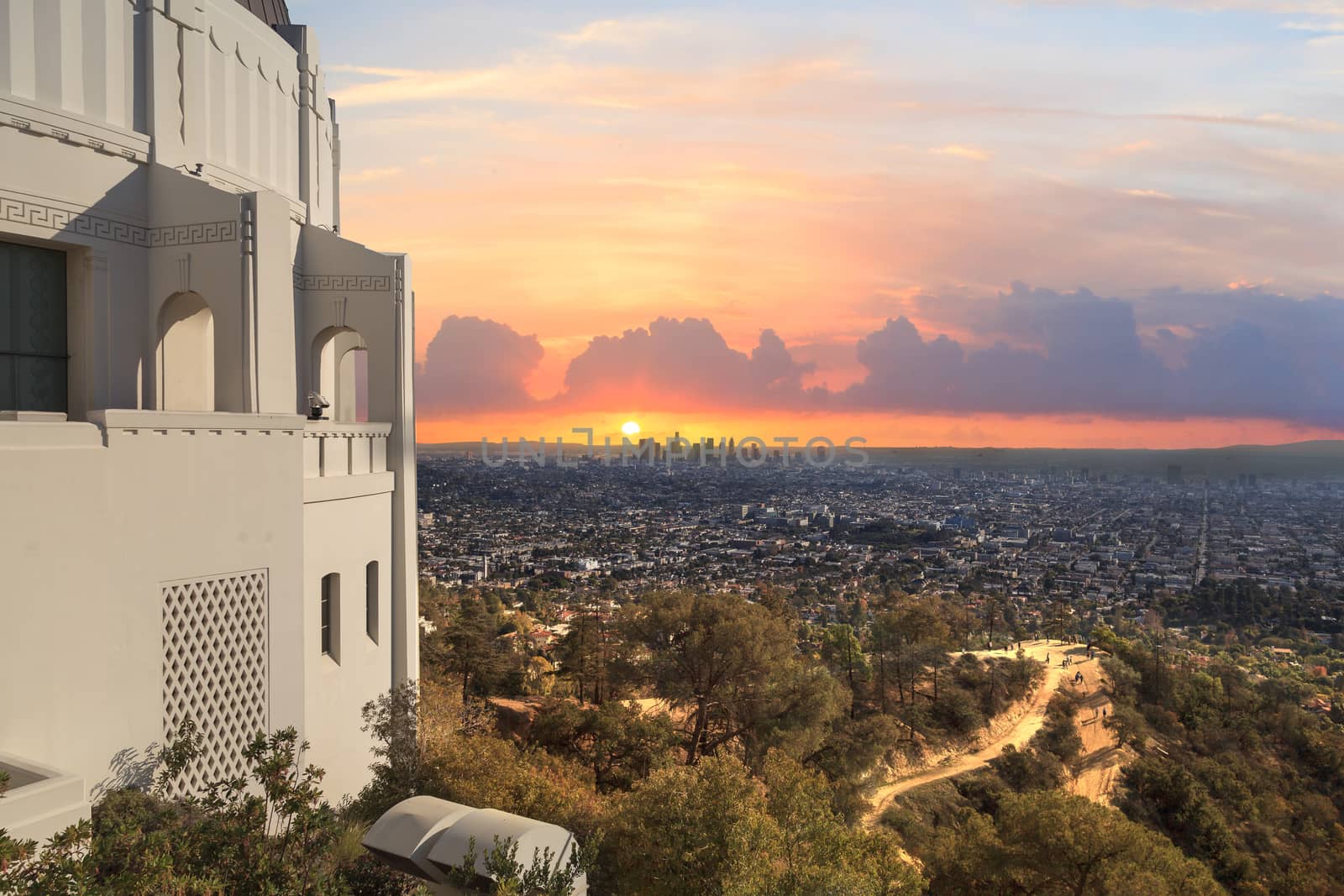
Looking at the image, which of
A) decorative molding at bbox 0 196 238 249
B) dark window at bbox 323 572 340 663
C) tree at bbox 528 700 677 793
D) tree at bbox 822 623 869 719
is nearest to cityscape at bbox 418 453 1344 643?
tree at bbox 822 623 869 719

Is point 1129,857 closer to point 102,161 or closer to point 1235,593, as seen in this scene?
point 102,161

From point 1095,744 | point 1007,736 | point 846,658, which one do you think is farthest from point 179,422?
point 1095,744

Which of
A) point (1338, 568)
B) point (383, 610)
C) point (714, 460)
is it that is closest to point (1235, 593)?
→ point (1338, 568)

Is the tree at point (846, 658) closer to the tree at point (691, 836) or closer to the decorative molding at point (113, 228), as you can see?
the tree at point (691, 836)

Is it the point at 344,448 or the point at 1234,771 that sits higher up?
the point at 344,448

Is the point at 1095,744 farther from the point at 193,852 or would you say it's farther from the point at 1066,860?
the point at 193,852
